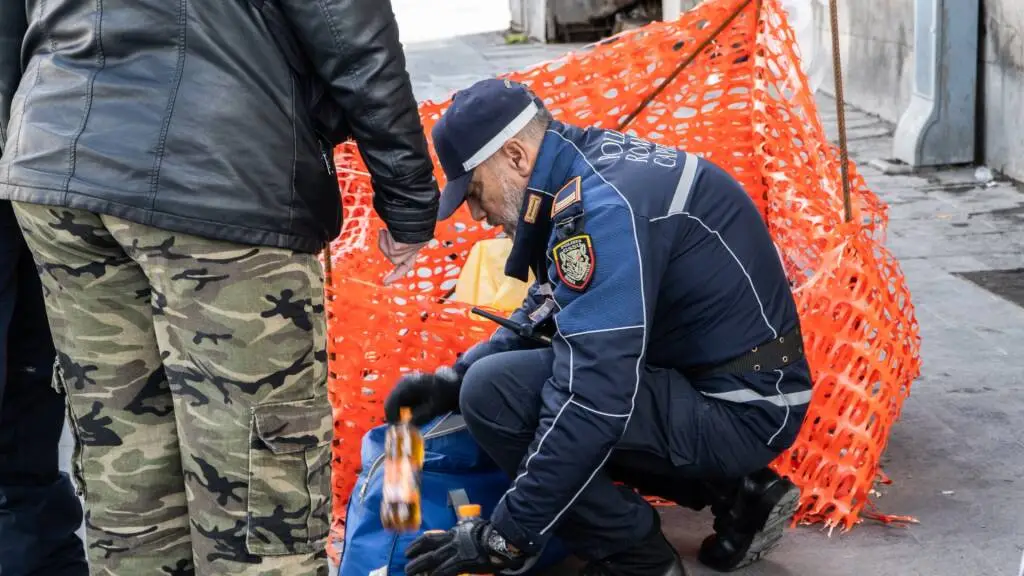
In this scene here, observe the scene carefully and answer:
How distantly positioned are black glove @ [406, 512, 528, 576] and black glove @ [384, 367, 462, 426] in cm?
46

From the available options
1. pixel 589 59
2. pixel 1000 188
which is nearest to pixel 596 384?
pixel 589 59

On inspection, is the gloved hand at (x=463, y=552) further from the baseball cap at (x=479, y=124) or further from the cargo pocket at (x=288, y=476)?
the baseball cap at (x=479, y=124)

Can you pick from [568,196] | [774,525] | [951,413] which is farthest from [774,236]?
[568,196]

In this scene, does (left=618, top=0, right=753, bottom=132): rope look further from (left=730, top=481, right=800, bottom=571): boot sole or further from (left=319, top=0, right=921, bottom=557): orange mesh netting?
(left=730, top=481, right=800, bottom=571): boot sole

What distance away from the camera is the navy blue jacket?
2701 mm

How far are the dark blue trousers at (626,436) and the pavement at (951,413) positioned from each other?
38 centimetres

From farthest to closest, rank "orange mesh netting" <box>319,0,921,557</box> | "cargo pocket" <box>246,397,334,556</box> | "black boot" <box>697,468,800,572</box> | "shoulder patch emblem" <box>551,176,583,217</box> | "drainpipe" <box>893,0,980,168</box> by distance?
"drainpipe" <box>893,0,980,168</box> < "orange mesh netting" <box>319,0,921,557</box> < "black boot" <box>697,468,800,572</box> < "shoulder patch emblem" <box>551,176,583,217</box> < "cargo pocket" <box>246,397,334,556</box>

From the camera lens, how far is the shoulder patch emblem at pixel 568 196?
2.77m

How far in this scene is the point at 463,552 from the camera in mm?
2826

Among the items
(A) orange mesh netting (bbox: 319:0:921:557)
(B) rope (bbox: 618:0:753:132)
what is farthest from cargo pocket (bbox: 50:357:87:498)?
(B) rope (bbox: 618:0:753:132)

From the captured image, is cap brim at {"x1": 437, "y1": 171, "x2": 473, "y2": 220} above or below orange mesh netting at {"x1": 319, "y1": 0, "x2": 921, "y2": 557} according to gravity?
above

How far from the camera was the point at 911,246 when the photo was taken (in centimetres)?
597

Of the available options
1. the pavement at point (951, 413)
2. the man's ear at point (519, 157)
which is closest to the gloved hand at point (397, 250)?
the man's ear at point (519, 157)

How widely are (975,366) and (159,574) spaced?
9.65ft
